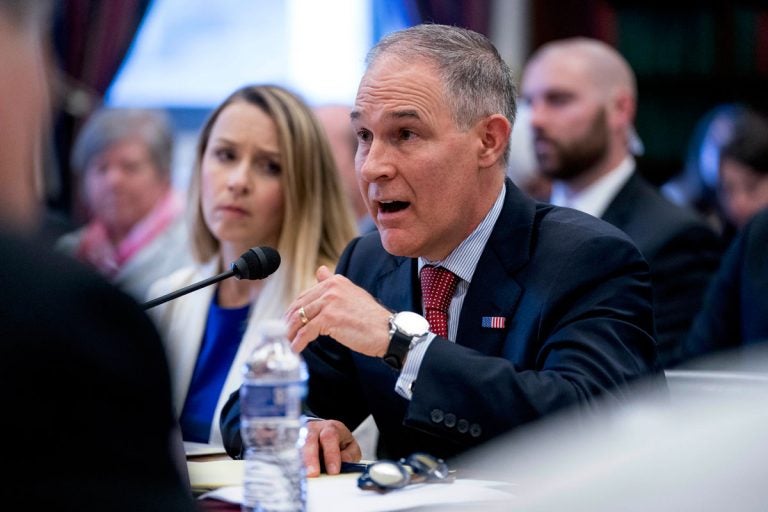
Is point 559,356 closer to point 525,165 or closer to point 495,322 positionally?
point 495,322

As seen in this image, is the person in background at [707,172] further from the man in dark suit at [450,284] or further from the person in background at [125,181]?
the man in dark suit at [450,284]

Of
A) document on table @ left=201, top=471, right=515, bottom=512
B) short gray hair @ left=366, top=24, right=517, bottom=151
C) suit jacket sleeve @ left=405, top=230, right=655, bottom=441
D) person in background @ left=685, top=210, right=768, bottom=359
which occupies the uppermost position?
short gray hair @ left=366, top=24, right=517, bottom=151

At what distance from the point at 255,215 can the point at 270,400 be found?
157 centimetres

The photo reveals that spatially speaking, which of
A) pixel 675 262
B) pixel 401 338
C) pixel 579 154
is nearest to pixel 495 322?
pixel 401 338

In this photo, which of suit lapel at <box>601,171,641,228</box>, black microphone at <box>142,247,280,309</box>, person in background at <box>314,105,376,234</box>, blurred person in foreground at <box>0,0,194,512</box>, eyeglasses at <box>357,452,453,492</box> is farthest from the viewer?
person in background at <box>314,105,376,234</box>

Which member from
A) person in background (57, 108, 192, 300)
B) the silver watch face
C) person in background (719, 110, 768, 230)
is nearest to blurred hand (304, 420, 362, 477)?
the silver watch face

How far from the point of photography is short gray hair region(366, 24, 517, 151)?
7.30 feet

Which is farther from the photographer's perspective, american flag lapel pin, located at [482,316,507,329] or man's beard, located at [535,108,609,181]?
man's beard, located at [535,108,609,181]

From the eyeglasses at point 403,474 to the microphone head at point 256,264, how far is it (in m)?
0.51

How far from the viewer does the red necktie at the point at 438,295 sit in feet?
7.20

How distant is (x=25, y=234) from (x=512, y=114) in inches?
61.8

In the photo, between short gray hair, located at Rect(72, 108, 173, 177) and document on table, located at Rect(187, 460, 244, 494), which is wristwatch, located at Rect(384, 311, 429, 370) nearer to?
document on table, located at Rect(187, 460, 244, 494)

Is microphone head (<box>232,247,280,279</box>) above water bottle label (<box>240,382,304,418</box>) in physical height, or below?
above

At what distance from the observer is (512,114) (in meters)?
2.35
